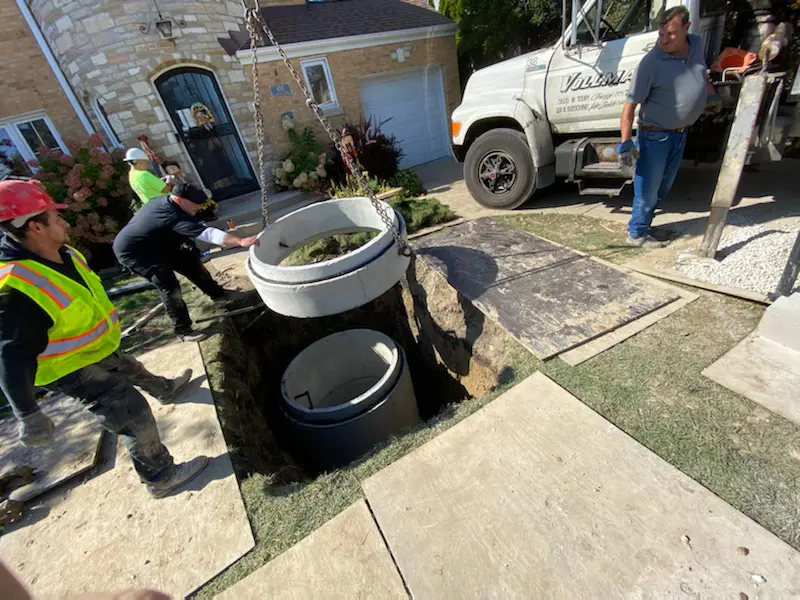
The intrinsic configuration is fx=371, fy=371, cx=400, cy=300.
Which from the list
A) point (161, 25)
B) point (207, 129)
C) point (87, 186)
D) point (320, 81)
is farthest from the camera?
point (320, 81)

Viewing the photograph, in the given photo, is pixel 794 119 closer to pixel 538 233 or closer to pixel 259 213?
pixel 538 233

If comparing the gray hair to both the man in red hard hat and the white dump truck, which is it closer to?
the white dump truck

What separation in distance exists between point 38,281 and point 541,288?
11.3ft

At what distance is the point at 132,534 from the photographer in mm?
2104

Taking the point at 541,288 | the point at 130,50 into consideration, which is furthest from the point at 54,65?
the point at 541,288

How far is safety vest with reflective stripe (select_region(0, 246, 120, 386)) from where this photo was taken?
180 centimetres

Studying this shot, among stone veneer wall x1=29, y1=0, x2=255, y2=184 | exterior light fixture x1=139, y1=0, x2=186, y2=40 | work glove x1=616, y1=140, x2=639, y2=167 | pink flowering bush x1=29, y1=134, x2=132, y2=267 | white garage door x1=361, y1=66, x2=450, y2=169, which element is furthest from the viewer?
white garage door x1=361, y1=66, x2=450, y2=169

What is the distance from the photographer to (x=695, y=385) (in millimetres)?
2234

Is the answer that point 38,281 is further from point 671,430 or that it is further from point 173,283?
point 671,430

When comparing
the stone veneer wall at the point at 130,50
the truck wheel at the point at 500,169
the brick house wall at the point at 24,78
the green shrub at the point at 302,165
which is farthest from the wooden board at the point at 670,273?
the brick house wall at the point at 24,78

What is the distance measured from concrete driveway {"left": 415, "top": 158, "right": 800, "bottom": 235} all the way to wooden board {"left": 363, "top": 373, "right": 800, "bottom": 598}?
3.31 meters

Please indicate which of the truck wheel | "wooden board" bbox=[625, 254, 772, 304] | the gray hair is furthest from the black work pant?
the gray hair

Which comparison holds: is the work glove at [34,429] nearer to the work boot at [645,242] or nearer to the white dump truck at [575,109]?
the work boot at [645,242]

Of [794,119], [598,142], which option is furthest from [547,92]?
[794,119]
